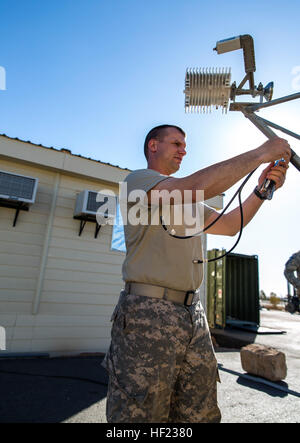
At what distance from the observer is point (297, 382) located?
4141 mm

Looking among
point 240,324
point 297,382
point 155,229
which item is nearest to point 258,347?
point 297,382

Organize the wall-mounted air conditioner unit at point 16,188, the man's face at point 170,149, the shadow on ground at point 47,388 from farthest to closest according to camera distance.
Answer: the wall-mounted air conditioner unit at point 16,188 → the shadow on ground at point 47,388 → the man's face at point 170,149

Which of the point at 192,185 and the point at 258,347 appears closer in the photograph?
the point at 192,185

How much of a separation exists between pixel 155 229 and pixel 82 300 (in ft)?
15.8

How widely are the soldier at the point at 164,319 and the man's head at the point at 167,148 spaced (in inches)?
11.8

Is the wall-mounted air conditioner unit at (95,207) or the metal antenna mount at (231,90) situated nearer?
the metal antenna mount at (231,90)

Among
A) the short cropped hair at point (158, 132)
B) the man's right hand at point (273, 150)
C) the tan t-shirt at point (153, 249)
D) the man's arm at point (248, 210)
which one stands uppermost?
the short cropped hair at point (158, 132)

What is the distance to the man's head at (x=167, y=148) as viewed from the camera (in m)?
1.66

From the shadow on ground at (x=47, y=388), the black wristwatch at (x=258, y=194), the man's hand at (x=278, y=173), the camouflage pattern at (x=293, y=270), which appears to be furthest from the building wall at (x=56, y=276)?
the man's hand at (x=278, y=173)

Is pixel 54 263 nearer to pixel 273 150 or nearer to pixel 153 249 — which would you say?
pixel 153 249

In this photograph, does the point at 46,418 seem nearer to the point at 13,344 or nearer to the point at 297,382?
the point at 13,344

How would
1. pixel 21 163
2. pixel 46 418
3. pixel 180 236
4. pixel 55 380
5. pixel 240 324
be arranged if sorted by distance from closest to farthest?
pixel 180 236
pixel 46 418
pixel 55 380
pixel 21 163
pixel 240 324

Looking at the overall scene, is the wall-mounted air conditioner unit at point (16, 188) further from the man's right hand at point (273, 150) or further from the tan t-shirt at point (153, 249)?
the man's right hand at point (273, 150)

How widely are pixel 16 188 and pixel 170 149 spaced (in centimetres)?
418
